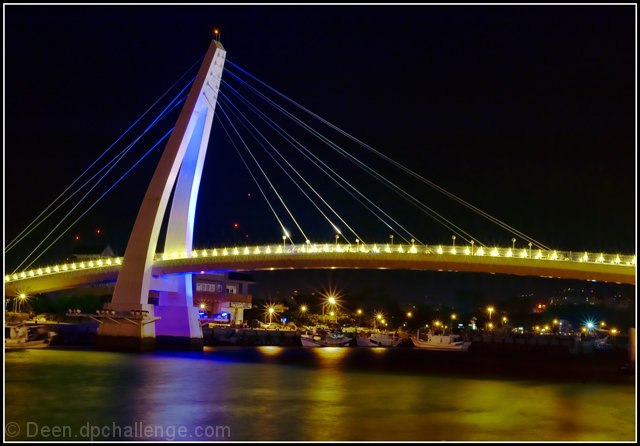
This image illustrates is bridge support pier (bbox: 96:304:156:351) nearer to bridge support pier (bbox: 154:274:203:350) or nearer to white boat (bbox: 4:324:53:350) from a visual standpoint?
bridge support pier (bbox: 154:274:203:350)

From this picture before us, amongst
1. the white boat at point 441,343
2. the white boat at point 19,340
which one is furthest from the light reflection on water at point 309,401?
the white boat at point 441,343

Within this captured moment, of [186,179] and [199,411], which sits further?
[186,179]

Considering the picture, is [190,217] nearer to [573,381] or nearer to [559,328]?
[573,381]

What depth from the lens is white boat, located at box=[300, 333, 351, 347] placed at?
57844mm

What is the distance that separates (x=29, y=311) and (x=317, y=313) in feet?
142

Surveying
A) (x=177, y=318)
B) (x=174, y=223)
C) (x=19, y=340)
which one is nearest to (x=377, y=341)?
(x=177, y=318)

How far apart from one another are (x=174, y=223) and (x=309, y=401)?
18748 millimetres

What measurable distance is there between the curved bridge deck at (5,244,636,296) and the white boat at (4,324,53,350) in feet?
17.6

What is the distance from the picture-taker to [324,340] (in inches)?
2318

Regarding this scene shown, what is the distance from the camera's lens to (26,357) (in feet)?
107

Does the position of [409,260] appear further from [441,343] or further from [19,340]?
[441,343]

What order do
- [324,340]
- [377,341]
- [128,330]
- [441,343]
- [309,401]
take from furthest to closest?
[377,341] < [441,343] < [324,340] < [128,330] < [309,401]

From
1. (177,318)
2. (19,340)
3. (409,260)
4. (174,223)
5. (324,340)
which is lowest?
(324,340)

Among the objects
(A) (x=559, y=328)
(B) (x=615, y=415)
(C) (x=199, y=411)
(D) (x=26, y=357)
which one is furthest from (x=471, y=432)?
(A) (x=559, y=328)
